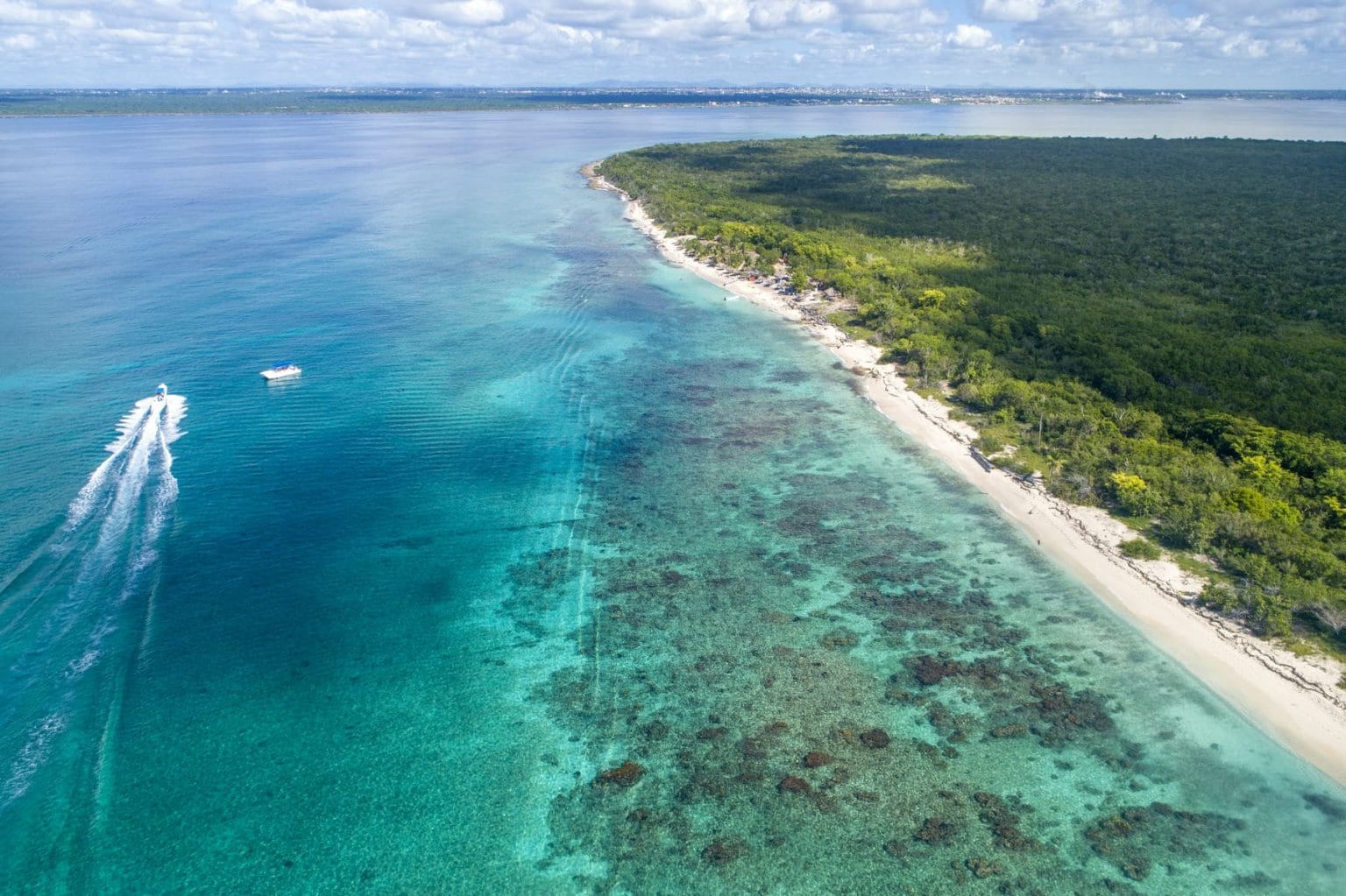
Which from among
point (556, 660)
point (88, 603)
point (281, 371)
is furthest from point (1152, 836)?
point (281, 371)

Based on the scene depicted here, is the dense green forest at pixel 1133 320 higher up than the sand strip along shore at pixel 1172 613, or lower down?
higher up

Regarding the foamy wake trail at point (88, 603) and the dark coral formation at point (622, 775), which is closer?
the dark coral formation at point (622, 775)

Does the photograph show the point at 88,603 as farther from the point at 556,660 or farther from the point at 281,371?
the point at 281,371

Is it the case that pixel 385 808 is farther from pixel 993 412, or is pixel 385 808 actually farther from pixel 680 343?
pixel 680 343

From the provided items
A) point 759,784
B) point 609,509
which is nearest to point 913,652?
point 759,784

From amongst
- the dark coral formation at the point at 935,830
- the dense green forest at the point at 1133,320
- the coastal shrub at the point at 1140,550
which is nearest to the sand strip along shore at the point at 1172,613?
the coastal shrub at the point at 1140,550

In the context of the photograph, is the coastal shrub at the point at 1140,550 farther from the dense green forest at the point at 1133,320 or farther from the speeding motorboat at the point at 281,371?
the speeding motorboat at the point at 281,371

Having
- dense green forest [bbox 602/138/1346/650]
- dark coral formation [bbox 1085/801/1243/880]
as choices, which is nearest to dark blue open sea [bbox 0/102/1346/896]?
dark coral formation [bbox 1085/801/1243/880]
